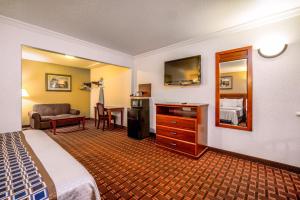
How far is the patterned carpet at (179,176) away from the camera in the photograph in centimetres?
165

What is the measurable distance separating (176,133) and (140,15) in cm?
233

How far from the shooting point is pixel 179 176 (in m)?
2.01

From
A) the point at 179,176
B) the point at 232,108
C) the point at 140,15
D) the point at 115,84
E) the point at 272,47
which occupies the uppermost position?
the point at 140,15

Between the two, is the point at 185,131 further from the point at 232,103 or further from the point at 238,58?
the point at 238,58

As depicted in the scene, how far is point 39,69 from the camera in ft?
17.5

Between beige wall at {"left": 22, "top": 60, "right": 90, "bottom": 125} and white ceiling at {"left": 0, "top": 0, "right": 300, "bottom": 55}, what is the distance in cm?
360

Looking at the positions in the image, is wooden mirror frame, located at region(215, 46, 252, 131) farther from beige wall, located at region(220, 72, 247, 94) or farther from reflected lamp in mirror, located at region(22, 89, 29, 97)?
reflected lamp in mirror, located at region(22, 89, 29, 97)

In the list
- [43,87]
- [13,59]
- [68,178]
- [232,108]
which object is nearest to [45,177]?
[68,178]

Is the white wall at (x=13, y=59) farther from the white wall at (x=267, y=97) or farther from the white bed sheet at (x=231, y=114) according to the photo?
the white bed sheet at (x=231, y=114)

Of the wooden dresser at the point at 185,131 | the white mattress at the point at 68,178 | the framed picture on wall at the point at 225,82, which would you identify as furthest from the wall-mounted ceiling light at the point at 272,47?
the white mattress at the point at 68,178

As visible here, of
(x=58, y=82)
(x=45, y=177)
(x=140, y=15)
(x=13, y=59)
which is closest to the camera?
(x=45, y=177)

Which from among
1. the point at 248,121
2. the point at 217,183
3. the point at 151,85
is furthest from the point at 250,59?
the point at 151,85

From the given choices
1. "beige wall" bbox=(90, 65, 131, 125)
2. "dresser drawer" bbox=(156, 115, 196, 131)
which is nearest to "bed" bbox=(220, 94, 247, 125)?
"dresser drawer" bbox=(156, 115, 196, 131)

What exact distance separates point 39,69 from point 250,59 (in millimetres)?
6898
